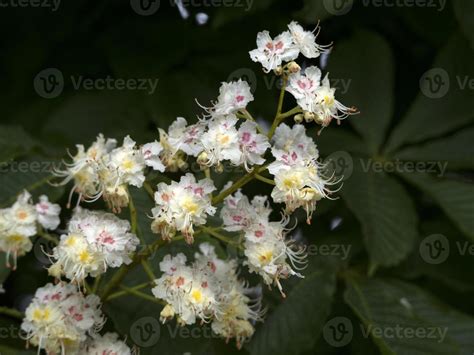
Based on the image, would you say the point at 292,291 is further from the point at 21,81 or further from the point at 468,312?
the point at 21,81

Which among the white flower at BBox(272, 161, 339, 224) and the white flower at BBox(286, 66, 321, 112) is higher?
the white flower at BBox(286, 66, 321, 112)

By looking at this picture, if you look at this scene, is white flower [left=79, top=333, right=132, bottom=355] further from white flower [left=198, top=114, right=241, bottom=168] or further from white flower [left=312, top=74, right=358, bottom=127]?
white flower [left=312, top=74, right=358, bottom=127]

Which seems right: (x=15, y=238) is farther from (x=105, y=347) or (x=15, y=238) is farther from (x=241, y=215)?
(x=241, y=215)

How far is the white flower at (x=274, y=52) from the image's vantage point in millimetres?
1257

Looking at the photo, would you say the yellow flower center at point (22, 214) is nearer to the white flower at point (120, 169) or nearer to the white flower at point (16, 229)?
the white flower at point (16, 229)

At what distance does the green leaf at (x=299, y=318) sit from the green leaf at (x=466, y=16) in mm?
556

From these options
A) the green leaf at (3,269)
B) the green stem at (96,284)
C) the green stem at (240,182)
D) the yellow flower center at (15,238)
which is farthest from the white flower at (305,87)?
the green leaf at (3,269)

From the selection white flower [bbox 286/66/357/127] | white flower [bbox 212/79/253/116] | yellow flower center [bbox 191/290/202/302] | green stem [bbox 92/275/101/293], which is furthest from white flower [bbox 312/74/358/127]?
green stem [bbox 92/275/101/293]

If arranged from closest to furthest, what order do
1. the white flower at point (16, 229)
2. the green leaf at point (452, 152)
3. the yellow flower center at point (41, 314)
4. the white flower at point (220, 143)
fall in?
the white flower at point (220, 143) → the yellow flower center at point (41, 314) → the white flower at point (16, 229) → the green leaf at point (452, 152)

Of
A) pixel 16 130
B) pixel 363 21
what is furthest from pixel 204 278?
pixel 363 21

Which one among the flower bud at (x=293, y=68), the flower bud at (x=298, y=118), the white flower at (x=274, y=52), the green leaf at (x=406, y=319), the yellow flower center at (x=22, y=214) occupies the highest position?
the white flower at (x=274, y=52)

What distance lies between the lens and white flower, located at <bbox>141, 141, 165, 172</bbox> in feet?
4.40

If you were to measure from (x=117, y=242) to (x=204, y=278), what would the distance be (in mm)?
148

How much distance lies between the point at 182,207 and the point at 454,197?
73 centimetres
